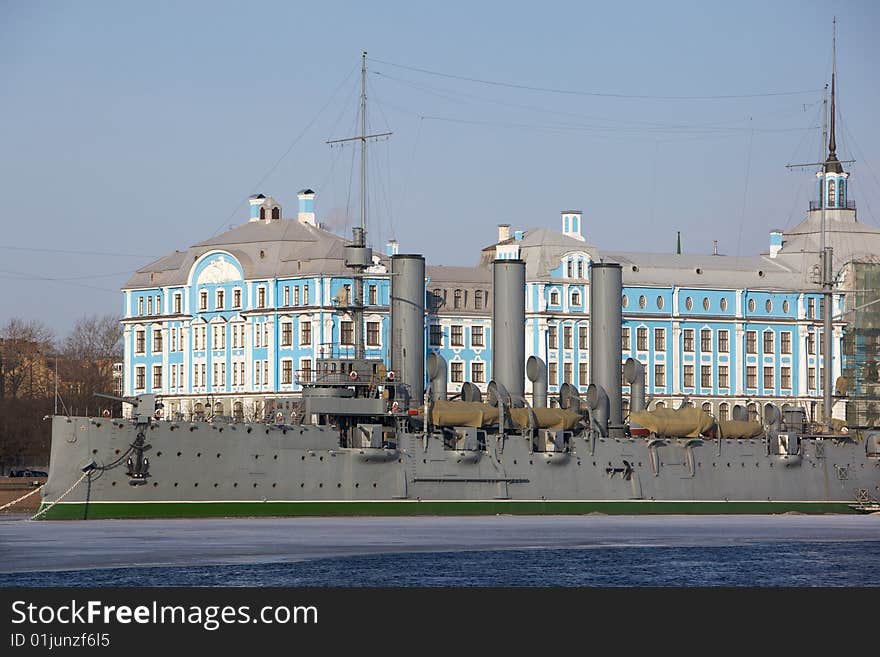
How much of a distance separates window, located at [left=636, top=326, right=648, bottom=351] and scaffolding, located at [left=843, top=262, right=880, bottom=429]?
2187 cm

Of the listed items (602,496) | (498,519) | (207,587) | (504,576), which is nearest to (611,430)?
(602,496)

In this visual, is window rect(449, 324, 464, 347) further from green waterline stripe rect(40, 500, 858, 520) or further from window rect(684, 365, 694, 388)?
green waterline stripe rect(40, 500, 858, 520)

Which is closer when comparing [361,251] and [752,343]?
[361,251]

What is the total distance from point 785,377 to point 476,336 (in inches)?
796

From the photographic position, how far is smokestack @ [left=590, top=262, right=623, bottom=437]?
253 feet

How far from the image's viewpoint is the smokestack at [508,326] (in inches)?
3009

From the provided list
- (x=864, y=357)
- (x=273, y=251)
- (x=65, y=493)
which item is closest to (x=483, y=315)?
(x=273, y=251)

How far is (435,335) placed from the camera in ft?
367

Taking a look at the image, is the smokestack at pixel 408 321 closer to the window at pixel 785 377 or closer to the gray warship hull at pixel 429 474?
the gray warship hull at pixel 429 474

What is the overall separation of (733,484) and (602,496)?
20.7 ft

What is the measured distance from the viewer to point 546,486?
69.9 metres

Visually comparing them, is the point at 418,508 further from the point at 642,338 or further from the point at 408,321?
the point at 642,338

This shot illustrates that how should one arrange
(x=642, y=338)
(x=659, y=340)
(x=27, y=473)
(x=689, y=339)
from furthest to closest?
(x=689, y=339) < (x=659, y=340) < (x=642, y=338) < (x=27, y=473)

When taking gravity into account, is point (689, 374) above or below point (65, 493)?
above
